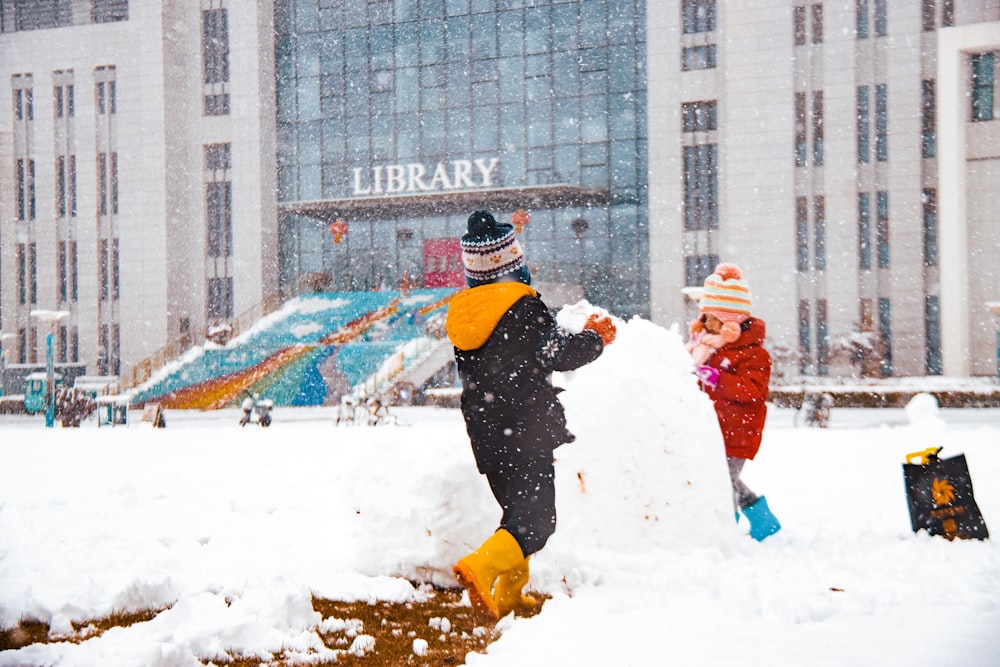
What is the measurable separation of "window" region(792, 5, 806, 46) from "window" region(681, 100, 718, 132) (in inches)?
148

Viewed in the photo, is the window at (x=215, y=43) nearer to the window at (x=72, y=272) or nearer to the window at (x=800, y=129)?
the window at (x=72, y=272)

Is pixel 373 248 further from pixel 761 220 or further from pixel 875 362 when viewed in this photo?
pixel 875 362

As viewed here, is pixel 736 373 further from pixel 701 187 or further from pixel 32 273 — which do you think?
pixel 32 273

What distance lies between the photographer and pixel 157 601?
12.9ft

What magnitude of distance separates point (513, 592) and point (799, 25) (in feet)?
108

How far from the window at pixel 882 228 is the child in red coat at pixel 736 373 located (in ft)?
93.2

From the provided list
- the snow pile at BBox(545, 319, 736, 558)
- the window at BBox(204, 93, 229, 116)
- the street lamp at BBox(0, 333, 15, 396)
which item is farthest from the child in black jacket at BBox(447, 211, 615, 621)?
the window at BBox(204, 93, 229, 116)

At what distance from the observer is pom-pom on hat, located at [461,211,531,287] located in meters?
3.92

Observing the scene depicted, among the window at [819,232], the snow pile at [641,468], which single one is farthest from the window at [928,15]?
the snow pile at [641,468]

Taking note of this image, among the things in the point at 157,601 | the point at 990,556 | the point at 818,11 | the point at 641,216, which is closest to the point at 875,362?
the point at 641,216

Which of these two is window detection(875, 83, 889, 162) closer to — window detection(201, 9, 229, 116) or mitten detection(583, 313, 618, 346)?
window detection(201, 9, 229, 116)

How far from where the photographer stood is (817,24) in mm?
31922

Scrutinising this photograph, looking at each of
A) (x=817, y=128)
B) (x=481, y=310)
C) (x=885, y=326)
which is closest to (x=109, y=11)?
(x=817, y=128)

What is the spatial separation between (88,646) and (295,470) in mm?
6908
